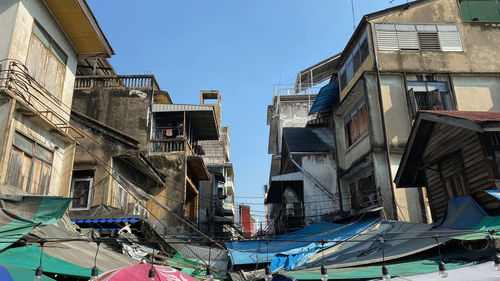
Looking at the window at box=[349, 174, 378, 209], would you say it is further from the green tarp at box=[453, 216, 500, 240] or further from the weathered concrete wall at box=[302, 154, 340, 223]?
the green tarp at box=[453, 216, 500, 240]

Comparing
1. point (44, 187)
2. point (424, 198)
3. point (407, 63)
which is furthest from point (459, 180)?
point (44, 187)

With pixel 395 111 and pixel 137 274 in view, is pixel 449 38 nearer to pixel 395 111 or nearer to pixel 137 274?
pixel 395 111

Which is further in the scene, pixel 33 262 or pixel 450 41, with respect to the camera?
pixel 450 41

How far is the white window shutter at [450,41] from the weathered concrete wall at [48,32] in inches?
564

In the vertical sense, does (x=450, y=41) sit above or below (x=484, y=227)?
above

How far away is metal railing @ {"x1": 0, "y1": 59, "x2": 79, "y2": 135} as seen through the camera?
9.73 meters

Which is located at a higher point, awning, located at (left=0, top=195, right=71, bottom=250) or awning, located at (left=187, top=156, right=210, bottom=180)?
awning, located at (left=187, top=156, right=210, bottom=180)

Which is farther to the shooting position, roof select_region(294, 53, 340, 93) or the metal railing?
roof select_region(294, 53, 340, 93)

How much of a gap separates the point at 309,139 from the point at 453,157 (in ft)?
38.6

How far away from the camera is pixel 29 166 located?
10.6 m

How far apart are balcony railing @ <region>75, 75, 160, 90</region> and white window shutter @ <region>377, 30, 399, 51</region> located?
1121 cm

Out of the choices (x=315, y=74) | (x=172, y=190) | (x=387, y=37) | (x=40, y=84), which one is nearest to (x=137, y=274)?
(x=40, y=84)

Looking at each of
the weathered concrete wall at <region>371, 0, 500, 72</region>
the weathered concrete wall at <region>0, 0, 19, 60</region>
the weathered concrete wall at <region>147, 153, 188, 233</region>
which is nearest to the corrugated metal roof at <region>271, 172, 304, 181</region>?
the weathered concrete wall at <region>147, 153, 188, 233</region>

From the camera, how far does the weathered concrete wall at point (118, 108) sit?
20094 mm
